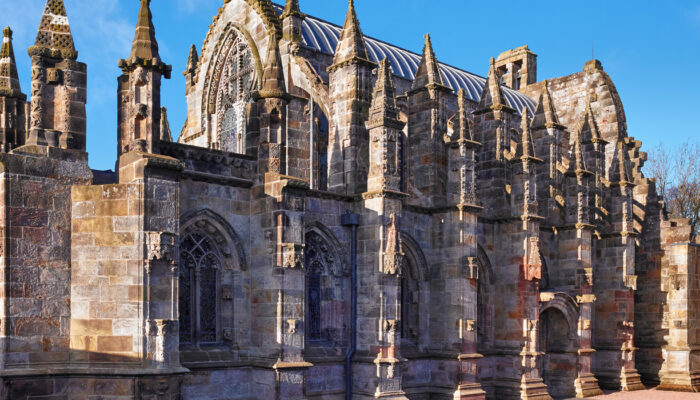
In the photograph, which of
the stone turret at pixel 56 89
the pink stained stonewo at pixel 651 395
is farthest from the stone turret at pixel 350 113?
the pink stained stonewo at pixel 651 395

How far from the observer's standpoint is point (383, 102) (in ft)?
64.3

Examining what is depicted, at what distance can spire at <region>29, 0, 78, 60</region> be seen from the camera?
49.0ft

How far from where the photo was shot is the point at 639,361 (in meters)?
31.1

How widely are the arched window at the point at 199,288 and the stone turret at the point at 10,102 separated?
4.22 meters

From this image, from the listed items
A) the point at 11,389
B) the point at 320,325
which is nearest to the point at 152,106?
the point at 11,389

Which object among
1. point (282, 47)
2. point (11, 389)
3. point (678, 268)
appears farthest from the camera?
point (678, 268)

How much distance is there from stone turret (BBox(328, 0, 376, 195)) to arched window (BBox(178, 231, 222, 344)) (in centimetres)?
478

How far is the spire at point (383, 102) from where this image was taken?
19562 mm

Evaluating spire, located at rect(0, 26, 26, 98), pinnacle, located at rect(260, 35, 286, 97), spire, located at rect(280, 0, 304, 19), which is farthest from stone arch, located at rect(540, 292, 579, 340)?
spire, located at rect(0, 26, 26, 98)

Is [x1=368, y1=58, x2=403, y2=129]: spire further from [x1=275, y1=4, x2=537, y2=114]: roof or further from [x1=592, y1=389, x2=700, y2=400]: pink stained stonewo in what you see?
[x1=592, y1=389, x2=700, y2=400]: pink stained stonewo

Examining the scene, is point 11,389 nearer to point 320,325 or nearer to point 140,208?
point 140,208

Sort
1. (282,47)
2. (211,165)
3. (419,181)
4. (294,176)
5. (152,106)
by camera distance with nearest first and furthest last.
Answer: (152,106), (211,165), (294,176), (419,181), (282,47)

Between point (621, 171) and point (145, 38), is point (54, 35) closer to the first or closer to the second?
point (145, 38)

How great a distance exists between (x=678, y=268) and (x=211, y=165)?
21992 millimetres
